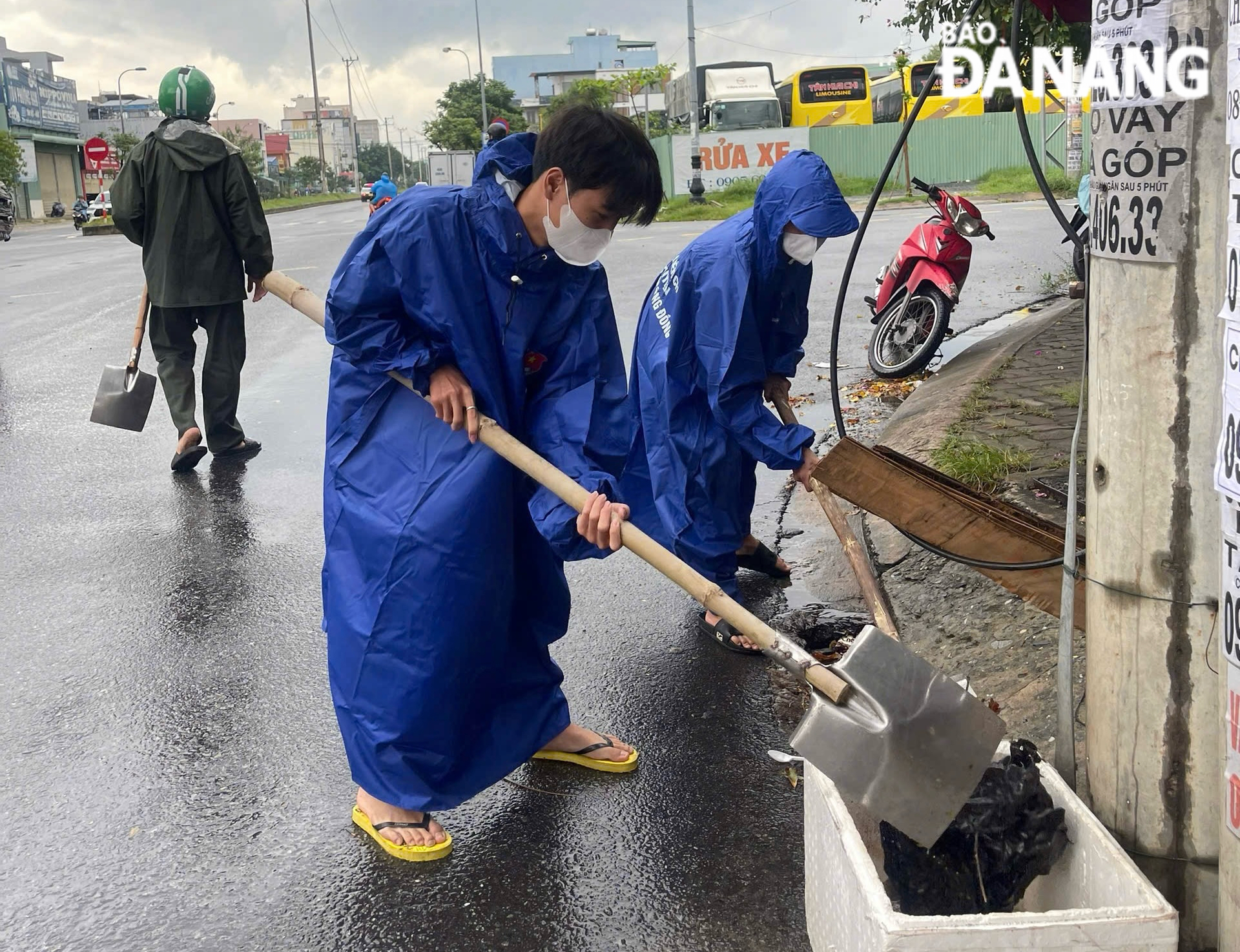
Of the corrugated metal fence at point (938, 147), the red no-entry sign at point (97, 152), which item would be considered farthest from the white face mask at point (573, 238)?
the red no-entry sign at point (97, 152)

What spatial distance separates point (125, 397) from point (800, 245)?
150 inches

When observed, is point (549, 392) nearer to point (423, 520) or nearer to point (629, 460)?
point (423, 520)

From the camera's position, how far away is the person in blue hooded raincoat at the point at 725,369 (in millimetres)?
3908

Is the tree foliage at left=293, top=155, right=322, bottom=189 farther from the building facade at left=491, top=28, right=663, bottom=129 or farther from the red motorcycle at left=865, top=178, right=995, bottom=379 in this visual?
the red motorcycle at left=865, top=178, right=995, bottom=379

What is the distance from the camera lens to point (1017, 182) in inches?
1109

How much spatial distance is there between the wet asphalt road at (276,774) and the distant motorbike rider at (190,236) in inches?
23.4

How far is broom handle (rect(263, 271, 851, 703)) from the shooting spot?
243 centimetres

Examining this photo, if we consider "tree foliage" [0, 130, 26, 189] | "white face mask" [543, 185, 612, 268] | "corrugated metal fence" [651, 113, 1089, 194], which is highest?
"tree foliage" [0, 130, 26, 189]

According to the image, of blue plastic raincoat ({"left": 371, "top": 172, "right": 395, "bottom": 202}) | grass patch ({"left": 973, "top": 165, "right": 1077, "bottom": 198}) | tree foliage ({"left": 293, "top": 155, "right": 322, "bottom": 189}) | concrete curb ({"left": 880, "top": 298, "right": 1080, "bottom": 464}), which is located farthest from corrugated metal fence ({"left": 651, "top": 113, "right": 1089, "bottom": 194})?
tree foliage ({"left": 293, "top": 155, "right": 322, "bottom": 189})

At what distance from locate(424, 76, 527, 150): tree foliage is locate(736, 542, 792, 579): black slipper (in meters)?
75.0

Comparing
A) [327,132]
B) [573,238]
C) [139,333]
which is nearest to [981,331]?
[139,333]

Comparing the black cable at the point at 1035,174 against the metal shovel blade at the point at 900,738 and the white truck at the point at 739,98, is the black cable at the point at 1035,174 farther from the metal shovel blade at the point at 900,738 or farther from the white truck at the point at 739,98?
the white truck at the point at 739,98

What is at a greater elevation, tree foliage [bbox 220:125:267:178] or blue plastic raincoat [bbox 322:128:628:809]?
tree foliage [bbox 220:125:267:178]

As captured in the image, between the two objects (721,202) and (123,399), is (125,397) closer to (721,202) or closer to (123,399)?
(123,399)
